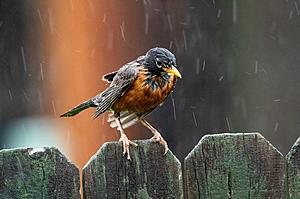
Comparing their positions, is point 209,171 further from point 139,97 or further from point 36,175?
point 139,97

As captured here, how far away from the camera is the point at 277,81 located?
6.65m

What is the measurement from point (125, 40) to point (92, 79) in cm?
37

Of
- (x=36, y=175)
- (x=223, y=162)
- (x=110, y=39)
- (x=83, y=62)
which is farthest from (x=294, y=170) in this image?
(x=83, y=62)

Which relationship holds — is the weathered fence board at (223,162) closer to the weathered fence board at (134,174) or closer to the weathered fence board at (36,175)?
the weathered fence board at (134,174)

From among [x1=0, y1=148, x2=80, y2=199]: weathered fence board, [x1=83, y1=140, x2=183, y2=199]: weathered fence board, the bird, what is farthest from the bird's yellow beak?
[x1=0, y1=148, x2=80, y2=199]: weathered fence board

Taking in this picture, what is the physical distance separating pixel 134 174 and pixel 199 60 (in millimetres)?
3570

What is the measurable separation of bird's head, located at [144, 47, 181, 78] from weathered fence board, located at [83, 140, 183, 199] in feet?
2.85

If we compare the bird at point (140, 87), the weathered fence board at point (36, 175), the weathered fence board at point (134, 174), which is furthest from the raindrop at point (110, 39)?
the weathered fence board at point (36, 175)

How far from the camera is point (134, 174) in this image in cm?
322

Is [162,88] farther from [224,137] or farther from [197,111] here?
[197,111]

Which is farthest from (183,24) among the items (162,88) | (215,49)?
(162,88)

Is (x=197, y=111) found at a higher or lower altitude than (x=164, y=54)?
lower

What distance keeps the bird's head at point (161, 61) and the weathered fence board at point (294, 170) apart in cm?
93

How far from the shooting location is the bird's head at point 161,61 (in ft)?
13.4
